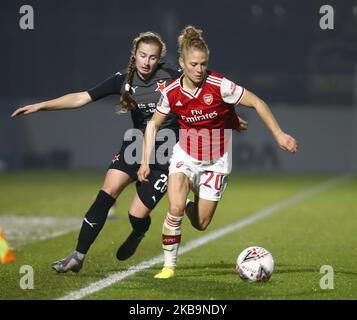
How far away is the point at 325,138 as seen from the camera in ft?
94.2

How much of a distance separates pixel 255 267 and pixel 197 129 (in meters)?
1.25

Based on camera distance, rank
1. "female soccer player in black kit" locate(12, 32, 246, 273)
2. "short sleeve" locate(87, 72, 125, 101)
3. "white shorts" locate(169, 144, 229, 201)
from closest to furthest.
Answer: "white shorts" locate(169, 144, 229, 201) < "female soccer player in black kit" locate(12, 32, 246, 273) < "short sleeve" locate(87, 72, 125, 101)

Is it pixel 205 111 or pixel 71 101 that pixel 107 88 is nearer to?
pixel 71 101

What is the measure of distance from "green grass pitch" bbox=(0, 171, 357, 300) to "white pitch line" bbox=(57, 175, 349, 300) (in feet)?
0.28

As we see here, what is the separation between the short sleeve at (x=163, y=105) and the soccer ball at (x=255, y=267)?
1339 mm

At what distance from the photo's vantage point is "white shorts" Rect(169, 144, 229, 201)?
8125mm

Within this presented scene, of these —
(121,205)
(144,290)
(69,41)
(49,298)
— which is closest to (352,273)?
(144,290)

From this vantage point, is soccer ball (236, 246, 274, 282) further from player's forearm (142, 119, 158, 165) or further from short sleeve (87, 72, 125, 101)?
short sleeve (87, 72, 125, 101)

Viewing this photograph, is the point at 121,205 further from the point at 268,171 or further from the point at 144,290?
the point at 268,171

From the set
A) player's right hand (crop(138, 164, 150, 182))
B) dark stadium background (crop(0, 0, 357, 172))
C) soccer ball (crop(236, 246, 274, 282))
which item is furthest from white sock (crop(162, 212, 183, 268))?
dark stadium background (crop(0, 0, 357, 172))

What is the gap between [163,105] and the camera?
7.99 m

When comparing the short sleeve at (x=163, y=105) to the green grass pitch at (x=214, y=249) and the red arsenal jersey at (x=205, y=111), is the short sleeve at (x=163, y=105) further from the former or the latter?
the green grass pitch at (x=214, y=249)

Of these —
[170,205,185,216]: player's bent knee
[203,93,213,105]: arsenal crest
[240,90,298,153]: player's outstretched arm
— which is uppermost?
[203,93,213,105]: arsenal crest

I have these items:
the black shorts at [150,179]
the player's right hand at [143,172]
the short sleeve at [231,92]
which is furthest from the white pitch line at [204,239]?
the short sleeve at [231,92]
